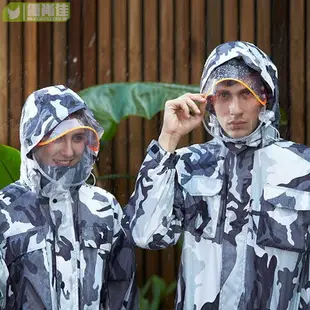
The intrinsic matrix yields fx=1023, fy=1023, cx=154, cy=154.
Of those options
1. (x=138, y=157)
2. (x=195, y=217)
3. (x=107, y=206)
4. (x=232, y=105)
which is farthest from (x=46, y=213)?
(x=138, y=157)

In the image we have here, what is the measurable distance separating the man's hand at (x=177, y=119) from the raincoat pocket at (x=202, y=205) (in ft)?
0.62

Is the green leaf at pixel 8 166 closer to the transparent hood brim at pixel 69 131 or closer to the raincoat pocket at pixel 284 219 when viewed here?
the transparent hood brim at pixel 69 131

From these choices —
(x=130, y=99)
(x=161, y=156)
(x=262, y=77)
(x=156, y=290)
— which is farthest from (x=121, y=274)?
(x=156, y=290)

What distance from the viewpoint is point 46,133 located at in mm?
3758

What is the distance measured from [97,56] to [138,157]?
0.68 metres

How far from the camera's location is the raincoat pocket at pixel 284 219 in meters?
3.67

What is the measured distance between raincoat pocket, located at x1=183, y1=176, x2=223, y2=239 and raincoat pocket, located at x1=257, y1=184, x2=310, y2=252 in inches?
6.7

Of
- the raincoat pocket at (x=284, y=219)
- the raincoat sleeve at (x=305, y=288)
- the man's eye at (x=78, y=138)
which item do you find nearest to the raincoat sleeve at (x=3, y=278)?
the man's eye at (x=78, y=138)

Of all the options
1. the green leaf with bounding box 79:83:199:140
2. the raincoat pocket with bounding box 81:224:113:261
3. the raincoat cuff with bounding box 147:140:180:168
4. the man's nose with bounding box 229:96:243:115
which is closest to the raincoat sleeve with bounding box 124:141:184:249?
the raincoat cuff with bounding box 147:140:180:168

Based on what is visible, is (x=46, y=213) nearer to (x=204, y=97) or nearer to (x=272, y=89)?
(x=204, y=97)

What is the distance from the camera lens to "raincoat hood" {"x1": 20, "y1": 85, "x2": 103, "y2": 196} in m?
3.77

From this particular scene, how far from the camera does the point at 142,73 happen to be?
632cm

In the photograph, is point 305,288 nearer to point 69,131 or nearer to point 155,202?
point 155,202

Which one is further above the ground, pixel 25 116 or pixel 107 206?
pixel 25 116
